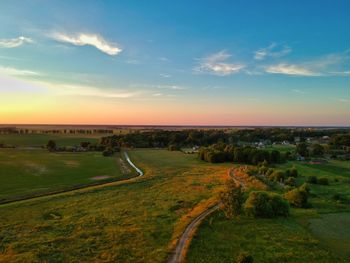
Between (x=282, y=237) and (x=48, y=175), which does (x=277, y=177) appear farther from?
(x=48, y=175)

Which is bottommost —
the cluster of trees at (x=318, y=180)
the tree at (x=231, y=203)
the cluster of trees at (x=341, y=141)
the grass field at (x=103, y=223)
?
the grass field at (x=103, y=223)

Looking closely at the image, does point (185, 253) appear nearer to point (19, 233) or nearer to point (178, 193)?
point (19, 233)

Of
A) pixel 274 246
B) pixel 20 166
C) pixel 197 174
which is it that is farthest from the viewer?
pixel 20 166

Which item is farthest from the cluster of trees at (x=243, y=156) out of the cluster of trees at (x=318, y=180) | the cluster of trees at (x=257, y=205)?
the cluster of trees at (x=257, y=205)

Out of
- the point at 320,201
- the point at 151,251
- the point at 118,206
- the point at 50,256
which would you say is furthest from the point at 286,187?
the point at 50,256

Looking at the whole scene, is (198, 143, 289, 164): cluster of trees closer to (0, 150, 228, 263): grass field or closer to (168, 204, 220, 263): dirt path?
(0, 150, 228, 263): grass field

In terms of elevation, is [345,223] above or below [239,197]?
below

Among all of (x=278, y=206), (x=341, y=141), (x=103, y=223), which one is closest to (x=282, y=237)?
(x=278, y=206)

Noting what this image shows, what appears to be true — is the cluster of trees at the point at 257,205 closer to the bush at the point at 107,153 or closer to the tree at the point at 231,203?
the tree at the point at 231,203
